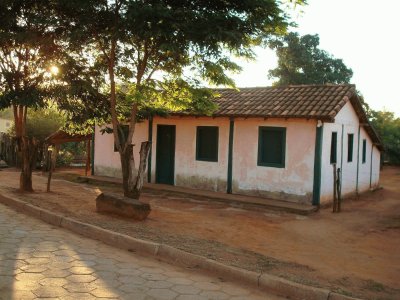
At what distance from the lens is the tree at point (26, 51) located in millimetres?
9898

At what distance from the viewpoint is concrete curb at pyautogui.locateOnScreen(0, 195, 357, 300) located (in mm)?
4986

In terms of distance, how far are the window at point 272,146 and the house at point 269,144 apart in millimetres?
26

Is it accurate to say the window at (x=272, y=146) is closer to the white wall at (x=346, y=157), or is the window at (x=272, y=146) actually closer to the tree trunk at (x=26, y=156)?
the white wall at (x=346, y=157)

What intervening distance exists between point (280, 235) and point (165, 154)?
321 inches

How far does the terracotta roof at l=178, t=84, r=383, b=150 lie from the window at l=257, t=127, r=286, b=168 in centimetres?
71

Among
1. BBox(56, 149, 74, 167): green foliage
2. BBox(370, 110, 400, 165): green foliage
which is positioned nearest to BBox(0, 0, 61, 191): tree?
BBox(56, 149, 74, 167): green foliage

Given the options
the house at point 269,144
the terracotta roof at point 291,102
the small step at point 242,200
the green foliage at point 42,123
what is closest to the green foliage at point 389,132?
the house at point 269,144

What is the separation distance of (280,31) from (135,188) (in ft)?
16.8

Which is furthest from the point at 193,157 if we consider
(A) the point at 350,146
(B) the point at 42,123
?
(B) the point at 42,123

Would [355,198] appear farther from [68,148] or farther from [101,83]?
[68,148]

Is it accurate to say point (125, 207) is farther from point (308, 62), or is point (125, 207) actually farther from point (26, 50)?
point (308, 62)

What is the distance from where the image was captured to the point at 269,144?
13625mm

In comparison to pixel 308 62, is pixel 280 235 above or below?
below

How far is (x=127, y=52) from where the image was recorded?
10055 mm
